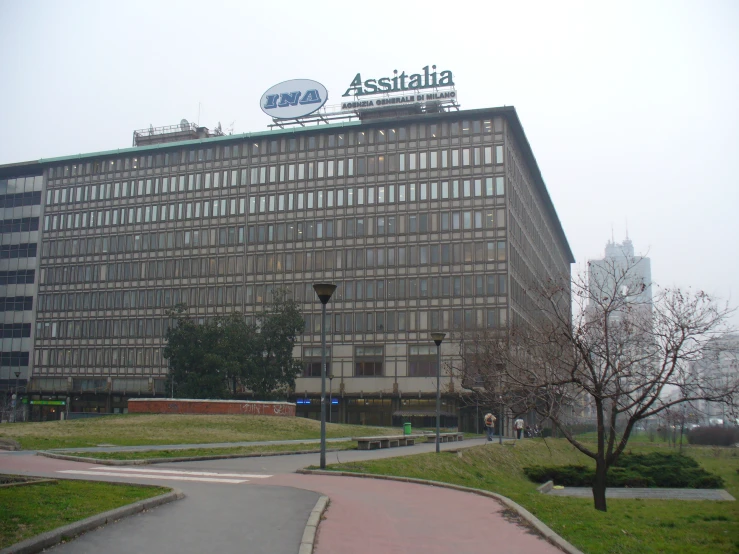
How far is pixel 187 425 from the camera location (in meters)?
37.6

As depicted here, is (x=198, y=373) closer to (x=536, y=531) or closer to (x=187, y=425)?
(x=187, y=425)

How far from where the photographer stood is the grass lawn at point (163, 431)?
29984mm

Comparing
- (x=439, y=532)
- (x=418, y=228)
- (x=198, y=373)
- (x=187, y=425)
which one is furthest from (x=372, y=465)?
(x=418, y=228)

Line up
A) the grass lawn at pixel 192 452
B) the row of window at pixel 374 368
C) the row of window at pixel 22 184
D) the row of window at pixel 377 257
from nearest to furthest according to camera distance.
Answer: the grass lawn at pixel 192 452
the row of window at pixel 374 368
the row of window at pixel 377 257
the row of window at pixel 22 184

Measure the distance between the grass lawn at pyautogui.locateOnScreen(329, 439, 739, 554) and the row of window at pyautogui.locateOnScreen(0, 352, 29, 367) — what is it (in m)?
72.1

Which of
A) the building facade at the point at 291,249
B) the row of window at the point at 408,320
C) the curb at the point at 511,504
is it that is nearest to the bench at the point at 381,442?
the curb at the point at 511,504

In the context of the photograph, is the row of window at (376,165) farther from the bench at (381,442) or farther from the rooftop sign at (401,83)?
the bench at (381,442)

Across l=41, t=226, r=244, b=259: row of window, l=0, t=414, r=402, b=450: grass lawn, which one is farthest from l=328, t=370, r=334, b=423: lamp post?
l=0, t=414, r=402, b=450: grass lawn

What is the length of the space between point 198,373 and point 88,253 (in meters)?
32.5

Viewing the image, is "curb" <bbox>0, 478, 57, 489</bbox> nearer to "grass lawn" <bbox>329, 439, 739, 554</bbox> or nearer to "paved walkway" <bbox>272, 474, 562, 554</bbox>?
"paved walkway" <bbox>272, 474, 562, 554</bbox>

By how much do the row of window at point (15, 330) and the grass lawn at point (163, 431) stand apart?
183 ft

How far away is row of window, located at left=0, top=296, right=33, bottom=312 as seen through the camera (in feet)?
300

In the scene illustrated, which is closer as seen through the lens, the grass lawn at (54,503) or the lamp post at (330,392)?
the grass lawn at (54,503)

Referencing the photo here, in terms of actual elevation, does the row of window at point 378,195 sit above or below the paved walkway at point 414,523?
above
